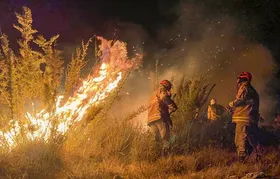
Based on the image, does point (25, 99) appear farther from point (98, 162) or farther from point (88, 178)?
point (88, 178)

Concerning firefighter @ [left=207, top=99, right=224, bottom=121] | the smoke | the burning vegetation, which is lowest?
the burning vegetation

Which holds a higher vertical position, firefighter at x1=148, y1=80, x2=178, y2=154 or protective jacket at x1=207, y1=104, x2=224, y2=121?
protective jacket at x1=207, y1=104, x2=224, y2=121

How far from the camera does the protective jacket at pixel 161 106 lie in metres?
8.12

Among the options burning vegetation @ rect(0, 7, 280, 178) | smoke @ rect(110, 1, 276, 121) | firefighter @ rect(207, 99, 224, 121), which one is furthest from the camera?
smoke @ rect(110, 1, 276, 121)

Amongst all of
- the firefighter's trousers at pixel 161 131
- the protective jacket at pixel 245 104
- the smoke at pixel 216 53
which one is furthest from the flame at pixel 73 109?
the smoke at pixel 216 53

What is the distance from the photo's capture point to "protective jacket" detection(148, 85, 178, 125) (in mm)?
8125

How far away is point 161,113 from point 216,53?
12.0m

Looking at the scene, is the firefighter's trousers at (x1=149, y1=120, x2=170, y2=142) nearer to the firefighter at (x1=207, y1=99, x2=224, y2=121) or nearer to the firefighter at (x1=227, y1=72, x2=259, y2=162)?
the firefighter at (x1=227, y1=72, x2=259, y2=162)

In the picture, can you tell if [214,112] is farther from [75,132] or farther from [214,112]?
[75,132]

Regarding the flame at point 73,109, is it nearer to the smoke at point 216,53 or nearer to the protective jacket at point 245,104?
the protective jacket at point 245,104

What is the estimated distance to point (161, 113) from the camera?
26.6 feet

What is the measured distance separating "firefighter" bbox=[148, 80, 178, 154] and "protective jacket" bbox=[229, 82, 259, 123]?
1.20 m

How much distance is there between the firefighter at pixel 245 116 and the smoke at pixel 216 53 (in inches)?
400

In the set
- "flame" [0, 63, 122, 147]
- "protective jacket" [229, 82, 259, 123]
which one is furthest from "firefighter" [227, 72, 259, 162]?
"flame" [0, 63, 122, 147]
